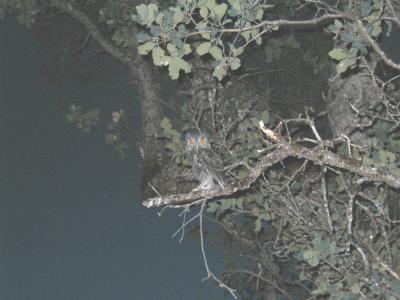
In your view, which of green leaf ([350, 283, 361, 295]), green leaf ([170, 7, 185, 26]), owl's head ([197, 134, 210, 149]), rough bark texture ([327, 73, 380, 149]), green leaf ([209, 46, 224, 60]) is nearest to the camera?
green leaf ([170, 7, 185, 26])

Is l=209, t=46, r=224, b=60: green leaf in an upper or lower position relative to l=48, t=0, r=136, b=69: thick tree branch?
upper

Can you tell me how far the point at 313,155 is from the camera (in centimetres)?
430

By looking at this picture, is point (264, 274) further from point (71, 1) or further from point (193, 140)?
point (71, 1)

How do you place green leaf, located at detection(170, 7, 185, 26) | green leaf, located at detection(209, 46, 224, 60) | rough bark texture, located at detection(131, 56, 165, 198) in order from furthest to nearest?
1. rough bark texture, located at detection(131, 56, 165, 198)
2. green leaf, located at detection(209, 46, 224, 60)
3. green leaf, located at detection(170, 7, 185, 26)

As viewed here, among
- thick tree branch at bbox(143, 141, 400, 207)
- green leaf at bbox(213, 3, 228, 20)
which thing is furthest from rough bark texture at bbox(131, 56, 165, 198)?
thick tree branch at bbox(143, 141, 400, 207)

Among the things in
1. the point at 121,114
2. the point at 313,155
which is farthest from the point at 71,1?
the point at 313,155

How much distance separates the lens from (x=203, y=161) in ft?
23.0

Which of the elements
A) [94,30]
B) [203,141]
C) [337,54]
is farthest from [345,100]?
[94,30]

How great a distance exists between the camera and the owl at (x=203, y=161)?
6.71 metres

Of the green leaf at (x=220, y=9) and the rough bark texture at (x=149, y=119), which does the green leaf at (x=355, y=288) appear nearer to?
the green leaf at (x=220, y=9)

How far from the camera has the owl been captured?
671 cm

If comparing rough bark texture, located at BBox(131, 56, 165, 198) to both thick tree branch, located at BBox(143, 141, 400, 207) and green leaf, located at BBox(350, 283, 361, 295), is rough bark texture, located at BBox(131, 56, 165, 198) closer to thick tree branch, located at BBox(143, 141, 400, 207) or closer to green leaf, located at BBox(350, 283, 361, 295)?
green leaf, located at BBox(350, 283, 361, 295)

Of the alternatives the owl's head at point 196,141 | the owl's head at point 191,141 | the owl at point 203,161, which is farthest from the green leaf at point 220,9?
the owl's head at point 191,141

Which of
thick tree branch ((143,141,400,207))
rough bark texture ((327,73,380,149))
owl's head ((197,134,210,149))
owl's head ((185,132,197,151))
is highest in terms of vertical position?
thick tree branch ((143,141,400,207))
